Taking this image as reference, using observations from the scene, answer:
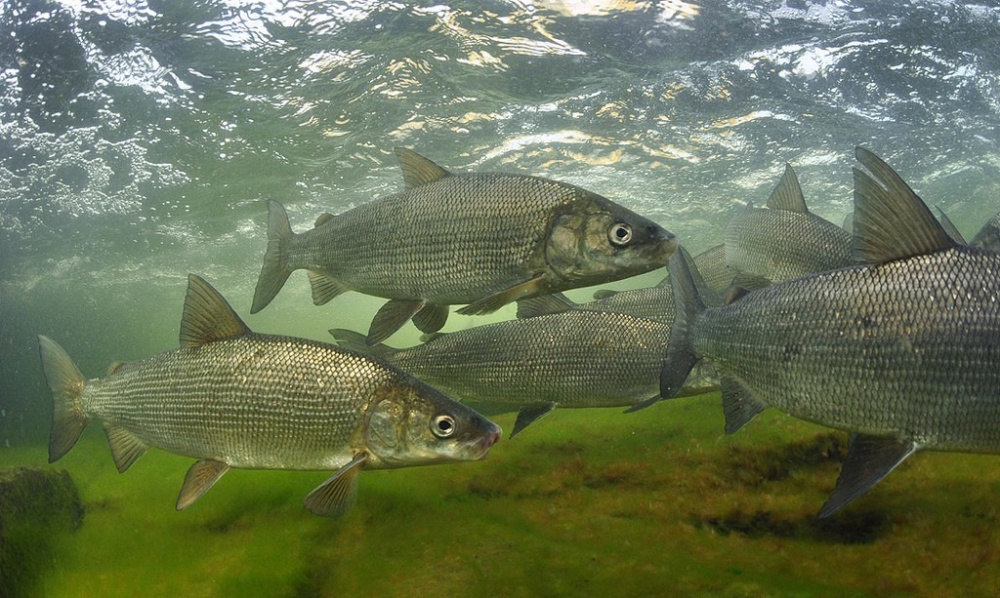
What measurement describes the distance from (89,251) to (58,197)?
12.2 meters

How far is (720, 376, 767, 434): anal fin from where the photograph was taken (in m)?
3.42

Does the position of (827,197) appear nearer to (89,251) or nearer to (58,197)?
(58,197)

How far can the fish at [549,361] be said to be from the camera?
4.97 m

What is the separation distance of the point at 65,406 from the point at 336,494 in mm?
2942

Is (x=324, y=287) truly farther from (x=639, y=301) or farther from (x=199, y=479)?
(x=639, y=301)

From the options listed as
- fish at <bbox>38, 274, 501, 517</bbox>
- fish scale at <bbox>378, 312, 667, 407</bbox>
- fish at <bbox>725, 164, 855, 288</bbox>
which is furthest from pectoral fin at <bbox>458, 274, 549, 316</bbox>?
fish at <bbox>725, 164, 855, 288</bbox>

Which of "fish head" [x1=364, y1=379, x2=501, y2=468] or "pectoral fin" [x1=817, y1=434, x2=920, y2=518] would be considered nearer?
"pectoral fin" [x1=817, y1=434, x2=920, y2=518]

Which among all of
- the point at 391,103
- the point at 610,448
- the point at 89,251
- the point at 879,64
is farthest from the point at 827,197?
the point at 89,251

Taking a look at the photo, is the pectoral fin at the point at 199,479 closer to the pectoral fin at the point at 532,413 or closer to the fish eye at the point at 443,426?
the fish eye at the point at 443,426

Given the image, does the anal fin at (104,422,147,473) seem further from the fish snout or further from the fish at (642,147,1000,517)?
the fish at (642,147,1000,517)

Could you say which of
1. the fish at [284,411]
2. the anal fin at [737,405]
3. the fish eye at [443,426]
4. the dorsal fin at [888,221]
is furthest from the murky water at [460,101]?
the fish at [284,411]

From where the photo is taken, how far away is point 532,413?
16.8 feet

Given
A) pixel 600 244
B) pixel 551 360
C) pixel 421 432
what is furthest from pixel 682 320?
pixel 421 432

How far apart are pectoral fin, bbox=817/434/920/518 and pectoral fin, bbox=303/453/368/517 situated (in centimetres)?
260
